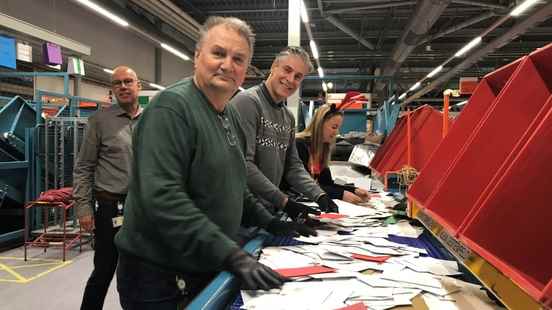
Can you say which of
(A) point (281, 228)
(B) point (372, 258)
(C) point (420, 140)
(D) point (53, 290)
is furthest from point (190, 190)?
(D) point (53, 290)

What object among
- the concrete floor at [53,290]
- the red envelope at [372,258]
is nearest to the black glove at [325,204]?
the red envelope at [372,258]

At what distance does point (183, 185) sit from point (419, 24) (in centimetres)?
717

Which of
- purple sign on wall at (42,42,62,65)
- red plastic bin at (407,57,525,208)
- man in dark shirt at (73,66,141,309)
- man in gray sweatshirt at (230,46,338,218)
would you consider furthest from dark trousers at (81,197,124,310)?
purple sign on wall at (42,42,62,65)

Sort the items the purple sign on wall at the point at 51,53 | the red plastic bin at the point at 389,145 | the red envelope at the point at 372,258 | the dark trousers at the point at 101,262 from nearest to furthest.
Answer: the red envelope at the point at 372,258 < the dark trousers at the point at 101,262 < the red plastic bin at the point at 389,145 < the purple sign on wall at the point at 51,53

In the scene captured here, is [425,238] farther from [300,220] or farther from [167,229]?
[167,229]

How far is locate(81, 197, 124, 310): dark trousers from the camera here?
7.45 ft

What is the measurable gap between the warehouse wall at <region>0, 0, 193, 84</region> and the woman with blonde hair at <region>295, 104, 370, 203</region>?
7.07 meters

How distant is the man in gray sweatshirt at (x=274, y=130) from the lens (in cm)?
174

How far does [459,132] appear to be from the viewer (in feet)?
5.40

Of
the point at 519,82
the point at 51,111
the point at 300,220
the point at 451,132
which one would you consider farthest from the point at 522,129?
the point at 51,111

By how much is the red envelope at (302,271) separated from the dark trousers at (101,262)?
58.1 inches

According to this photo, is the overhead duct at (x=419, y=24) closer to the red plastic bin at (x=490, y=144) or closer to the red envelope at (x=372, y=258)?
the red plastic bin at (x=490, y=144)

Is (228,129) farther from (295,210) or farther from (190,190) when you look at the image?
(295,210)

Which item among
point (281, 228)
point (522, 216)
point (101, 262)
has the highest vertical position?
point (522, 216)
